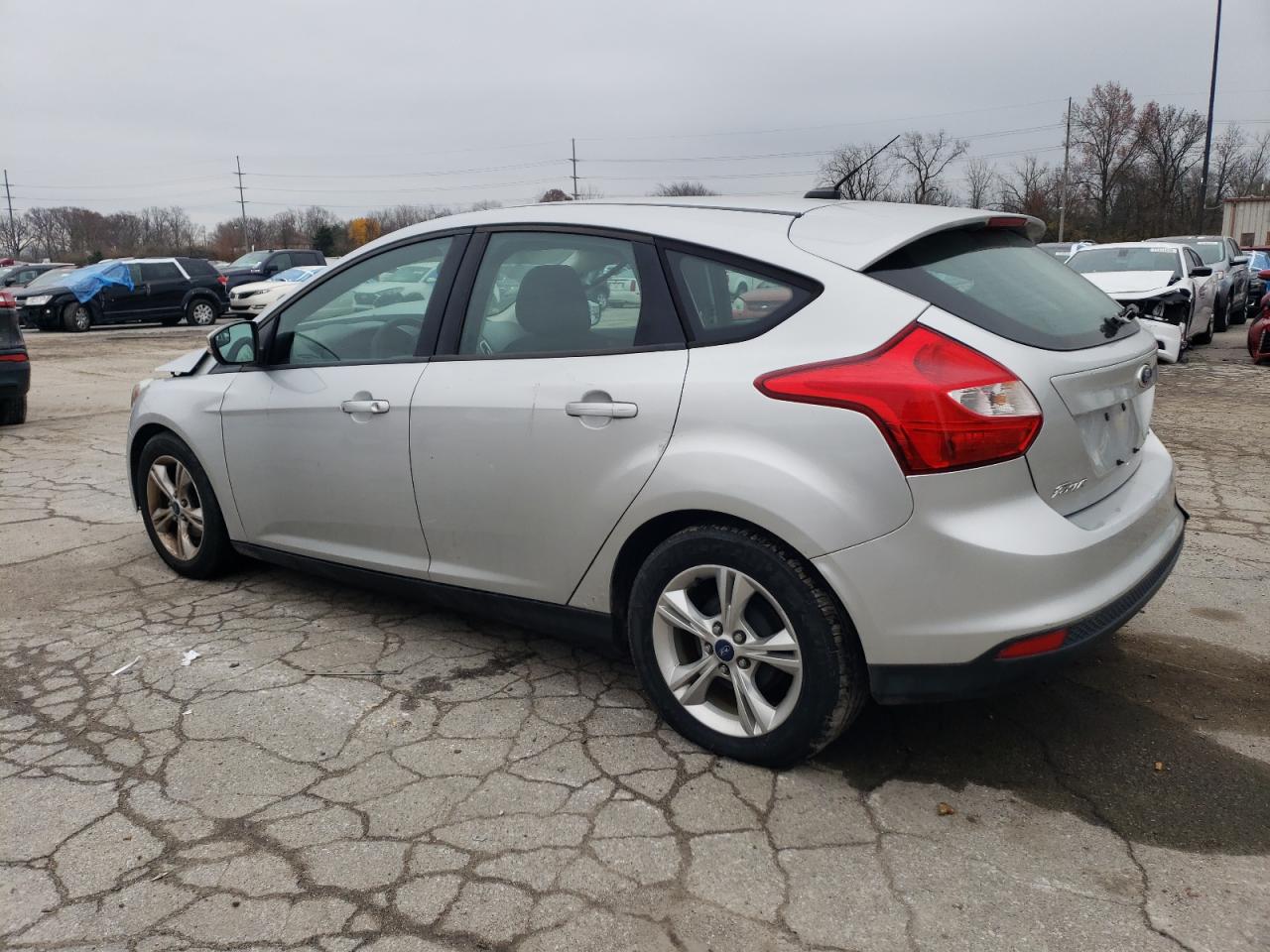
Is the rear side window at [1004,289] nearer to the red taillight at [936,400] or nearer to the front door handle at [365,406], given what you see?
the red taillight at [936,400]

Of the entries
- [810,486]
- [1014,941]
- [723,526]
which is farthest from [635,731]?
[1014,941]

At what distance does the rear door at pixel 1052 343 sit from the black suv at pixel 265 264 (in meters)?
26.7

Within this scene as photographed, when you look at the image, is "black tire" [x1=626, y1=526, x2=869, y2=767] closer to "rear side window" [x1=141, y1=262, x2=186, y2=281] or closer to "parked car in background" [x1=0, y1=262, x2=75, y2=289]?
"rear side window" [x1=141, y1=262, x2=186, y2=281]

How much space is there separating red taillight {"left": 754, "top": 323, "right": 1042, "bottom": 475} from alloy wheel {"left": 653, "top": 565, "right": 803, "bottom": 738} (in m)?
0.55

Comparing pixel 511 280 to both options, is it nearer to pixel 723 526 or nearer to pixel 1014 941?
pixel 723 526

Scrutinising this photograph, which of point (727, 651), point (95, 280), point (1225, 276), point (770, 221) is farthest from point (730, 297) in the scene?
point (95, 280)

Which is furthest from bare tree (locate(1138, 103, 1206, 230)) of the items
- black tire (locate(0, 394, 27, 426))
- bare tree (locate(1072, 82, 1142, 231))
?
black tire (locate(0, 394, 27, 426))

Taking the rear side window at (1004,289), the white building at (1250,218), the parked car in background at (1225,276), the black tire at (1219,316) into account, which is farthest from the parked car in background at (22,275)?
the white building at (1250,218)

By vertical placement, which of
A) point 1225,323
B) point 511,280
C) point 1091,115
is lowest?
point 1225,323

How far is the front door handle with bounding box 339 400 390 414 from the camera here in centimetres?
358

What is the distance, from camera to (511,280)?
3.44 meters

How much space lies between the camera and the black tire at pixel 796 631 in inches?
106

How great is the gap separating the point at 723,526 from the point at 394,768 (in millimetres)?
1189

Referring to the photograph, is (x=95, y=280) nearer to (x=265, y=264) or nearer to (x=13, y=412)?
(x=265, y=264)
